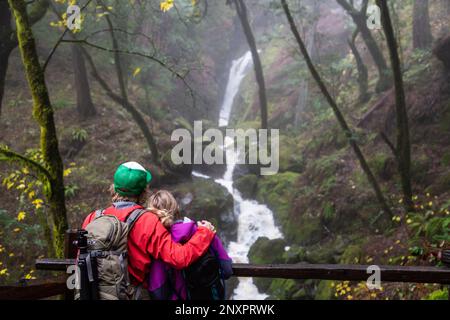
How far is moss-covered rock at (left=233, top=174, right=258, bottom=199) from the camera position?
1769cm

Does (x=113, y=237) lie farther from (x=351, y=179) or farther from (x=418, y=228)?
(x=351, y=179)

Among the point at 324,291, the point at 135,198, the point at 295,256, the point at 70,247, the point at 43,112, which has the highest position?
the point at 43,112

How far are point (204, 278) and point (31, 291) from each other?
4.63ft

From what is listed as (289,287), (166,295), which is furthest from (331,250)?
(166,295)

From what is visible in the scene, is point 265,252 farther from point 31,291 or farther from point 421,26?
point 421,26

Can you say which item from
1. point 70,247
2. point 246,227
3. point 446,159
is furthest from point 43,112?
point 246,227

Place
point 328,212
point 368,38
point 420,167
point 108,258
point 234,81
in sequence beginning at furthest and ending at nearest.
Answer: point 234,81 < point 368,38 < point 328,212 < point 420,167 < point 108,258

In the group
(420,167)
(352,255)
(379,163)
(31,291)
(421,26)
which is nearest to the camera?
(31,291)

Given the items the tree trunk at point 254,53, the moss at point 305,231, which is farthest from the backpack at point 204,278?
the tree trunk at point 254,53

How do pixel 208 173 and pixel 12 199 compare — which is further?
pixel 208 173

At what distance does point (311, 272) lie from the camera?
149 inches

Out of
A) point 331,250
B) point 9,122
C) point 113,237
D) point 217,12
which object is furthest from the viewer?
point 217,12

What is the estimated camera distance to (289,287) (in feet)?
36.0

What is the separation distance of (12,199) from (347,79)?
16036mm
